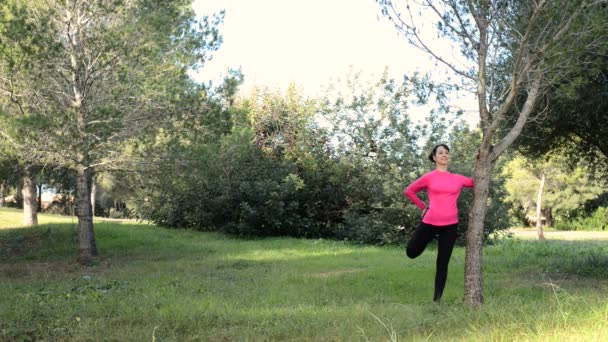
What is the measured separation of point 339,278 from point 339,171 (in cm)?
1124

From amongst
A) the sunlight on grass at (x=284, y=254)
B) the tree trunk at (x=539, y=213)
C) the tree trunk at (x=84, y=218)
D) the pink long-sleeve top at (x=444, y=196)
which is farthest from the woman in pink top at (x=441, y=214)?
the tree trunk at (x=539, y=213)

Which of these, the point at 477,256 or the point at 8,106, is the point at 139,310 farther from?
the point at 8,106

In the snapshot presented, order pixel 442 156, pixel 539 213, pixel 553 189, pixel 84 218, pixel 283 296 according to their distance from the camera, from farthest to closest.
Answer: pixel 553 189
pixel 539 213
pixel 84 218
pixel 283 296
pixel 442 156

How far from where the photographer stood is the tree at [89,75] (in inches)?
455

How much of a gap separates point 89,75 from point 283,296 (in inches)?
307

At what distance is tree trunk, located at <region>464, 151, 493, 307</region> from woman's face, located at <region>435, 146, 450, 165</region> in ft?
2.06

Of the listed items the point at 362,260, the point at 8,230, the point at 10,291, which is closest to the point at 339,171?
the point at 362,260

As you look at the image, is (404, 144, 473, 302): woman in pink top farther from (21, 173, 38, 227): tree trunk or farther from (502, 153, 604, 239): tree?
(502, 153, 604, 239): tree

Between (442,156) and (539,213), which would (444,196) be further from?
(539,213)

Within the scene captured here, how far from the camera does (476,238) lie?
21.6 ft

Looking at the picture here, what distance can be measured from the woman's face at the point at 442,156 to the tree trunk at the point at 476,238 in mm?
629

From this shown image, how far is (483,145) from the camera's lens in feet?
21.9

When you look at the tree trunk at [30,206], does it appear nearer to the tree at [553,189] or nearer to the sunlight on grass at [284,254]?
the sunlight on grass at [284,254]

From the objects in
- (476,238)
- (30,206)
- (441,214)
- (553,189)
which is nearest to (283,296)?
(441,214)
